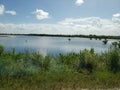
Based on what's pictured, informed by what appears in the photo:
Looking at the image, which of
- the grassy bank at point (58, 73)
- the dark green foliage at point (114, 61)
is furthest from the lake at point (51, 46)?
the dark green foliage at point (114, 61)

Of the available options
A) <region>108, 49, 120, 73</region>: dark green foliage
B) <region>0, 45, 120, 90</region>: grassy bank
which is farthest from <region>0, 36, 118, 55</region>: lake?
<region>108, 49, 120, 73</region>: dark green foliage

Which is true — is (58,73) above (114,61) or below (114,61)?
below

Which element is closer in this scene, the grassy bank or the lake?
the grassy bank

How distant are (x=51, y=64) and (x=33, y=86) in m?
3.87

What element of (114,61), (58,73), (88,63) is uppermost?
(114,61)

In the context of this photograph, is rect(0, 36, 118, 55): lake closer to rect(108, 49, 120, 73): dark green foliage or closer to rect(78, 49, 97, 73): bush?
rect(78, 49, 97, 73): bush

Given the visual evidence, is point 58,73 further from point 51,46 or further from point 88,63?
point 51,46

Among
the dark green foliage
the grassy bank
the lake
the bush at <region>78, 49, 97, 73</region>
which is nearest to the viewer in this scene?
the grassy bank

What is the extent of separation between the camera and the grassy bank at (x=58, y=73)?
33.4ft

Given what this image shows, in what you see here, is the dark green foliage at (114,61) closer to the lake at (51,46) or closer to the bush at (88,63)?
the bush at (88,63)

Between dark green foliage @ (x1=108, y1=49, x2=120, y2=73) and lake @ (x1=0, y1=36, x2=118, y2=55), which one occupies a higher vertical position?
dark green foliage @ (x1=108, y1=49, x2=120, y2=73)

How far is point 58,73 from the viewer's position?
41.2ft

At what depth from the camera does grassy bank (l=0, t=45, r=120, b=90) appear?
33.4ft

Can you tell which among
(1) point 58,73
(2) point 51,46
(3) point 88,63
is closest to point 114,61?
(3) point 88,63
